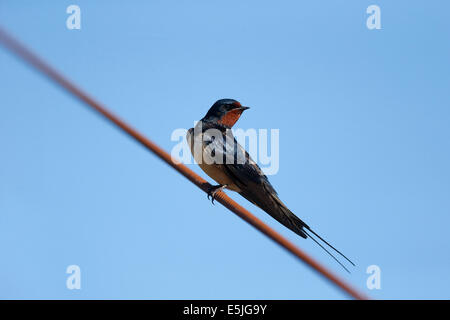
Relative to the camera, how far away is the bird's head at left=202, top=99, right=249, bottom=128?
4.79 m

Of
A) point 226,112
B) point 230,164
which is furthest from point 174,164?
point 226,112

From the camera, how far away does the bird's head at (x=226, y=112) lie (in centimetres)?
479

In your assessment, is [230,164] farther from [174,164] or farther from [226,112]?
[174,164]


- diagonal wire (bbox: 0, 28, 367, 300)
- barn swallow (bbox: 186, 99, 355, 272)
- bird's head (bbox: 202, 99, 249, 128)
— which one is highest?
bird's head (bbox: 202, 99, 249, 128)

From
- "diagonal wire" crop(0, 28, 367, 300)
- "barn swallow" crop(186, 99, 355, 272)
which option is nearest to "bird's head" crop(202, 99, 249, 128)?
"barn swallow" crop(186, 99, 355, 272)

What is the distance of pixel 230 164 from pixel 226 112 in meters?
0.78

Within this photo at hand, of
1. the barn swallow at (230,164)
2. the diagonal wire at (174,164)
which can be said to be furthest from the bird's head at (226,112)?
the diagonal wire at (174,164)

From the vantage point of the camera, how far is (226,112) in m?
4.81

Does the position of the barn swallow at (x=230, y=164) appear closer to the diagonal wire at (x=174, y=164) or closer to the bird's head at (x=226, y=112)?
the bird's head at (x=226, y=112)

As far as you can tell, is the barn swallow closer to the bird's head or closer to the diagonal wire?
the bird's head
